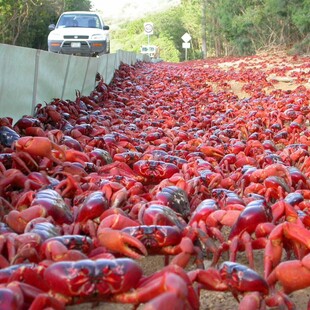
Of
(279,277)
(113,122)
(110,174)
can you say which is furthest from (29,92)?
(279,277)

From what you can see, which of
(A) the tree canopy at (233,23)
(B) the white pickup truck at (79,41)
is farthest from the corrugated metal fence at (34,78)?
(A) the tree canopy at (233,23)

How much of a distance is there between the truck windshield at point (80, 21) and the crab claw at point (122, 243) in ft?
66.1

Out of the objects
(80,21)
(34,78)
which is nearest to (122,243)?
(34,78)

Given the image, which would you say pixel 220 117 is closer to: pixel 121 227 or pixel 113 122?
pixel 113 122

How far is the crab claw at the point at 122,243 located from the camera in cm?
267

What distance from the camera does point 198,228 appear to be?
326 centimetres

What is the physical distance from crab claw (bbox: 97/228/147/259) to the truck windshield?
2015 cm

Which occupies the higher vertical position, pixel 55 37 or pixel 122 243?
pixel 55 37

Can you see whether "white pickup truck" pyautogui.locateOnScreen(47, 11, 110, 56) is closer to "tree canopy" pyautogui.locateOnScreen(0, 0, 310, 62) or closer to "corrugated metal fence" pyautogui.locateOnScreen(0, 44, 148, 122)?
"corrugated metal fence" pyautogui.locateOnScreen(0, 44, 148, 122)

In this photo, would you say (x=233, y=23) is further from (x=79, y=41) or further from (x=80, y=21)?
(x=79, y=41)

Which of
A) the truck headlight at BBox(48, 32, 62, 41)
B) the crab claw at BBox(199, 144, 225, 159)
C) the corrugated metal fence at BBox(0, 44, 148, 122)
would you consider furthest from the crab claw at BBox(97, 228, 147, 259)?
the truck headlight at BBox(48, 32, 62, 41)

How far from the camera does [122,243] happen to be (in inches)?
106

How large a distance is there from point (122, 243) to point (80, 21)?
2053 centimetres

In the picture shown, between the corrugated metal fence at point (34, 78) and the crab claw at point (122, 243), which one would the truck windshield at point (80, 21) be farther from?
the crab claw at point (122, 243)
